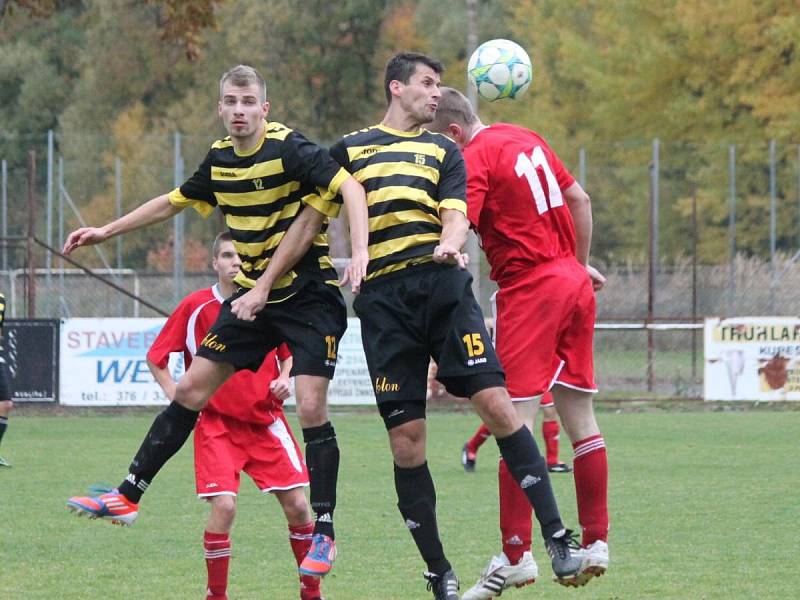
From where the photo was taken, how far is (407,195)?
21.2 feet

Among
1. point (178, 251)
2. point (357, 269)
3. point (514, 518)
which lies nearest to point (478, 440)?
point (514, 518)

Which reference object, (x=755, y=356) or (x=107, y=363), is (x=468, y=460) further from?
(x=755, y=356)

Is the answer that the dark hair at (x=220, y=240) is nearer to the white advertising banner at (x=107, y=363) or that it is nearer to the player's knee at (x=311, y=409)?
the player's knee at (x=311, y=409)

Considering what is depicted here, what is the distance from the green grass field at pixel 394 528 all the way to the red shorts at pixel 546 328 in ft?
3.74

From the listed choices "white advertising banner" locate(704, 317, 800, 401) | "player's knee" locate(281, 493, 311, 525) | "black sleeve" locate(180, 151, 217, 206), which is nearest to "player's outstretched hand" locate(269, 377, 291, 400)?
"player's knee" locate(281, 493, 311, 525)

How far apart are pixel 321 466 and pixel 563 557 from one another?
1.17m

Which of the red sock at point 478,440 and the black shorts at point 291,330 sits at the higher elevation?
the black shorts at point 291,330

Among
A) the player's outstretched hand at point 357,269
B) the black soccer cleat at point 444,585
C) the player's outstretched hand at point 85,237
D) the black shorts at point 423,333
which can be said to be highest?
the player's outstretched hand at point 85,237

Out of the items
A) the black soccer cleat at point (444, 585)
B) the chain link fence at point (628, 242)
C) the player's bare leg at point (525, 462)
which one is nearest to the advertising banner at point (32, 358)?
the chain link fence at point (628, 242)

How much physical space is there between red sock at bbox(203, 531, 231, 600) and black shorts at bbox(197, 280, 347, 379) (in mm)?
927

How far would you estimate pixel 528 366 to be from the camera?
6.84 meters

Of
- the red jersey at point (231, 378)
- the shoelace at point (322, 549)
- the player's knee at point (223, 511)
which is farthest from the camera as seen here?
the red jersey at point (231, 378)

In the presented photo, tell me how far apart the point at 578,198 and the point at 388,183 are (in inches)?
45.8

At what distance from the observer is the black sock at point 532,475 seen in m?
6.29
